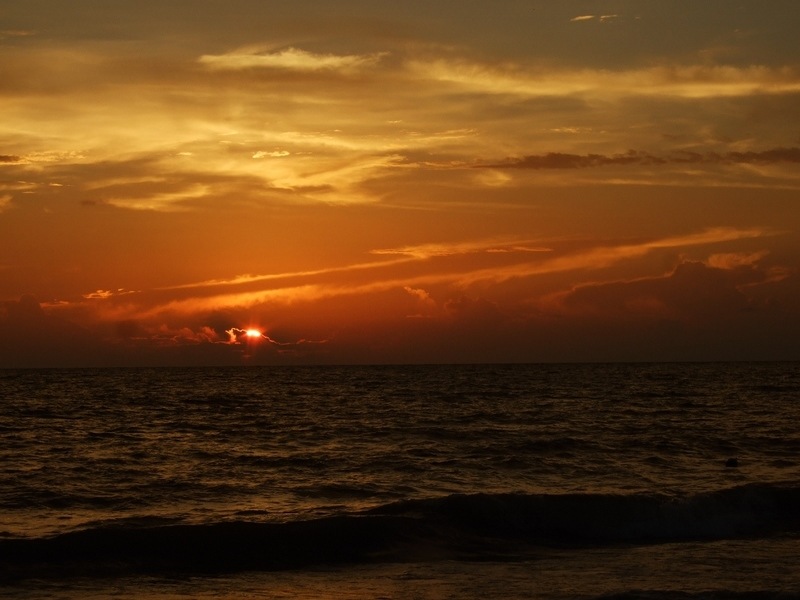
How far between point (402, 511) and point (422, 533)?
1.52 m

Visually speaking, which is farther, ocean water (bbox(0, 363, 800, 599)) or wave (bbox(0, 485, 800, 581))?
wave (bbox(0, 485, 800, 581))

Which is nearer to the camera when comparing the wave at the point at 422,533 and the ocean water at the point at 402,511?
the ocean water at the point at 402,511

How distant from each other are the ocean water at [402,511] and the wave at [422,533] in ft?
0.19

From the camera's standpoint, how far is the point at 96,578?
17141 millimetres

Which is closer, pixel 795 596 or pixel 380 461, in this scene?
pixel 795 596

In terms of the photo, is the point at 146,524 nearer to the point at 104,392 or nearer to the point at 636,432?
the point at 636,432

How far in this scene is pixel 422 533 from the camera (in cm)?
2073

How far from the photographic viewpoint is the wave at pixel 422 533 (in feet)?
60.7

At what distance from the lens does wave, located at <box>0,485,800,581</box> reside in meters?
18.5

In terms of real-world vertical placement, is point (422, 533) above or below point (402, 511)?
below

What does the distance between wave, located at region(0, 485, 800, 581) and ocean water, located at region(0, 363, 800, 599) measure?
0.19 feet

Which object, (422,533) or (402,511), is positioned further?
(402,511)

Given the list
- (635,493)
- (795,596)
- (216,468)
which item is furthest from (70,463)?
(795,596)

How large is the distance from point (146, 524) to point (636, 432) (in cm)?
2605
